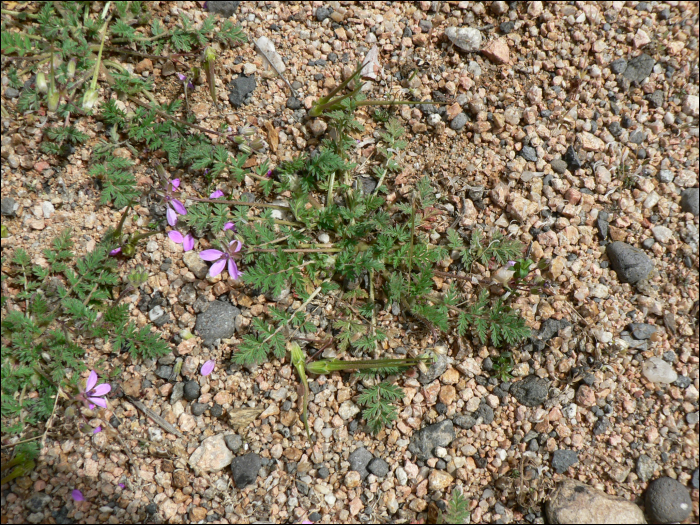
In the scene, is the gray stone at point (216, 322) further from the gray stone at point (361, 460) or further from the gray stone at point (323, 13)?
the gray stone at point (323, 13)

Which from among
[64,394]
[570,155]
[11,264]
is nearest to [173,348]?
[64,394]

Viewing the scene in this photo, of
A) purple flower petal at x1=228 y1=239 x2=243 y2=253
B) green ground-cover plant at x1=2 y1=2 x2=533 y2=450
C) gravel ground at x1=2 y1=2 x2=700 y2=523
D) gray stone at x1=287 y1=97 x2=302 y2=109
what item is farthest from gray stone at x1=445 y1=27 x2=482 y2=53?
purple flower petal at x1=228 y1=239 x2=243 y2=253

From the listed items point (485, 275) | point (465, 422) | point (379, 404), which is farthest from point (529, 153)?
point (379, 404)

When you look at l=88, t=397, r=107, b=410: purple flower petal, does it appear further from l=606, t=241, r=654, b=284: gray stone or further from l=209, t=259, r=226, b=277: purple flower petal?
l=606, t=241, r=654, b=284: gray stone

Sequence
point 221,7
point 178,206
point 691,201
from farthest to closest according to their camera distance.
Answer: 1. point 221,7
2. point 691,201
3. point 178,206

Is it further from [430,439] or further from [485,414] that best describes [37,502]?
[485,414]

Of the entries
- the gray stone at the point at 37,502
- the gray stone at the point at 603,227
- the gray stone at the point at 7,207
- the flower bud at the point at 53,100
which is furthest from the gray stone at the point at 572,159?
the gray stone at the point at 37,502
